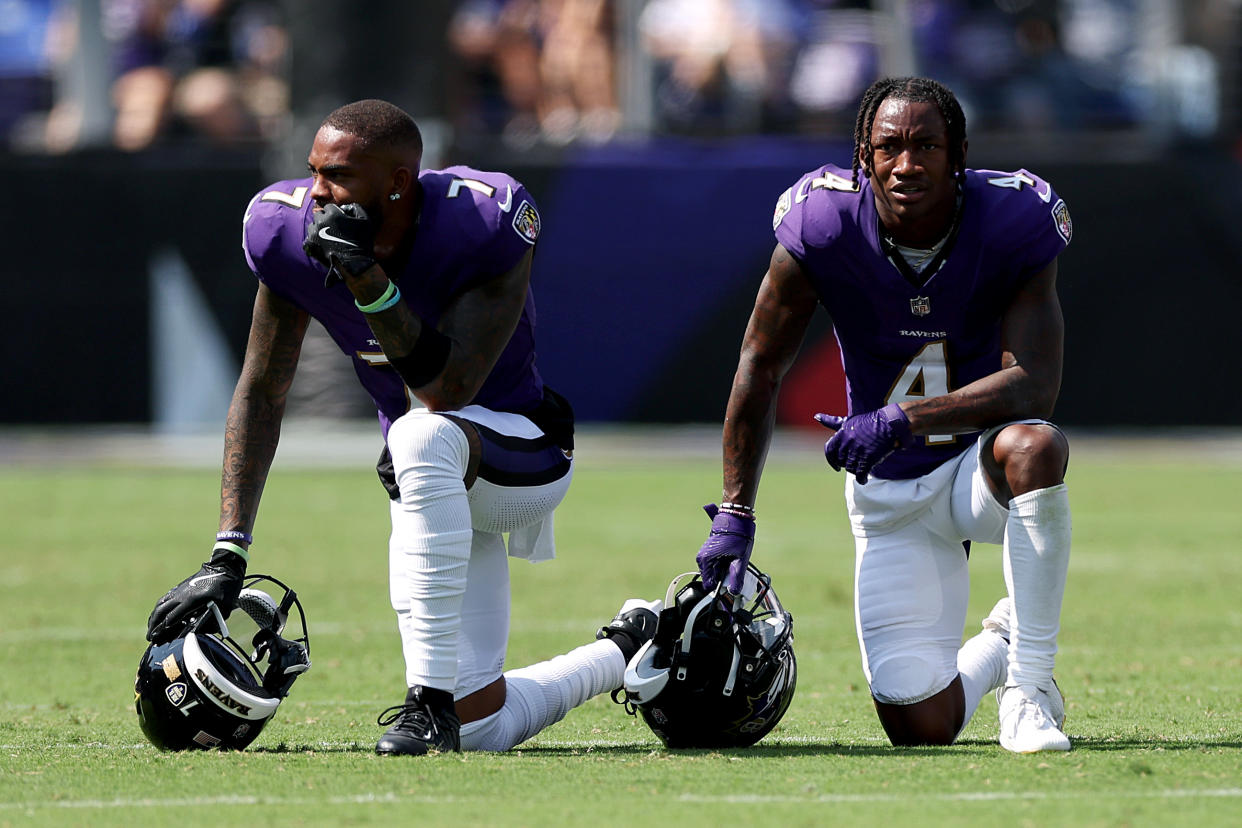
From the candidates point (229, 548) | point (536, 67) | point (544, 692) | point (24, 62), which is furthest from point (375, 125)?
point (24, 62)

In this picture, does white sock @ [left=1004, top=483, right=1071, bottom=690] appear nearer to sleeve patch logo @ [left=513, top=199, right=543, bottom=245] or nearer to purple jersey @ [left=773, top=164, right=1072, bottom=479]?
purple jersey @ [left=773, top=164, right=1072, bottom=479]

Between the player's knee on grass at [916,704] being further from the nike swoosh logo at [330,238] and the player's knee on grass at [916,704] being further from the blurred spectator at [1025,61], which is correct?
the blurred spectator at [1025,61]

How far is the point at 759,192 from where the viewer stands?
14.4 m

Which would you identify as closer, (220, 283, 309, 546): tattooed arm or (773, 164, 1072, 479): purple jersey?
(773, 164, 1072, 479): purple jersey

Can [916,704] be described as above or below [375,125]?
below

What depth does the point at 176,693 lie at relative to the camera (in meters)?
4.28

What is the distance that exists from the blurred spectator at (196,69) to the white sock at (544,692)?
10774 mm

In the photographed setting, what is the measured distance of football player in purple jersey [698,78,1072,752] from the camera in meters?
4.28

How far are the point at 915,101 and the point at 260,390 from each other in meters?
1.79

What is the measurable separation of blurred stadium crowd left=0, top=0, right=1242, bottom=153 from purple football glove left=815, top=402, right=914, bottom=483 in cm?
1061

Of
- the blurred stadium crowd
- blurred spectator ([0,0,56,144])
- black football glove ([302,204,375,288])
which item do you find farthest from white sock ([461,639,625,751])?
blurred spectator ([0,0,56,144])

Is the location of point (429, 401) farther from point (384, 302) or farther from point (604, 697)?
point (604, 697)

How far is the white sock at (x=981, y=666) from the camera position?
4688 millimetres

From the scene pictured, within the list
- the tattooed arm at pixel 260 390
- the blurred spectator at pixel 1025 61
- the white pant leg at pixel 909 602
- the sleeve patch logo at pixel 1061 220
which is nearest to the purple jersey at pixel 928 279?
the sleeve patch logo at pixel 1061 220
